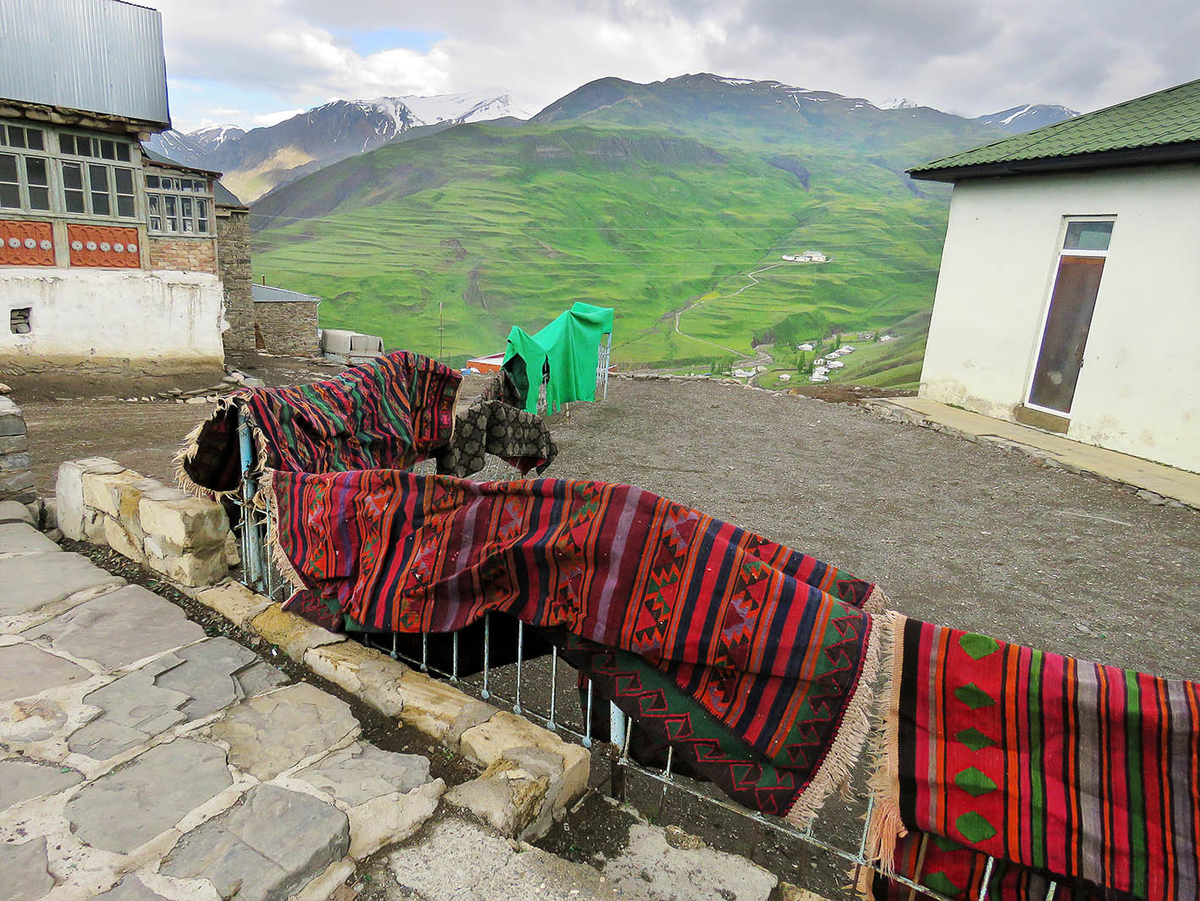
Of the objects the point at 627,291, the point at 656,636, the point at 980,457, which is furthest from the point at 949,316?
the point at 627,291

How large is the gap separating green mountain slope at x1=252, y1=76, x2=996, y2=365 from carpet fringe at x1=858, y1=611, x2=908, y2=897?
4510cm

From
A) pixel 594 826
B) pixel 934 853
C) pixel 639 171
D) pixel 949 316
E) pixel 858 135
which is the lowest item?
pixel 594 826

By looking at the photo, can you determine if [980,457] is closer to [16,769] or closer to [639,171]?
[16,769]

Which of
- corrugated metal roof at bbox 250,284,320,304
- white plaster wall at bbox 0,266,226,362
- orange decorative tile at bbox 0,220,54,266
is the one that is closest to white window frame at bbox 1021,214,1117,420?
white plaster wall at bbox 0,266,226,362

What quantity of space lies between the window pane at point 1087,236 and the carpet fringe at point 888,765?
9.61m

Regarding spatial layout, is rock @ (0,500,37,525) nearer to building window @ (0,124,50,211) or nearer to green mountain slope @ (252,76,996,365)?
building window @ (0,124,50,211)

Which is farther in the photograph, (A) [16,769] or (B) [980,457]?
(B) [980,457]

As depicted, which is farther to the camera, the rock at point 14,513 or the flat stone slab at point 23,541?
the rock at point 14,513

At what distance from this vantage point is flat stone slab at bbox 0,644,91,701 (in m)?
2.62

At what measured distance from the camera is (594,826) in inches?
86.0

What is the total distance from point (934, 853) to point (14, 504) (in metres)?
5.44

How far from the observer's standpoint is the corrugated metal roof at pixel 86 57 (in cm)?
1207

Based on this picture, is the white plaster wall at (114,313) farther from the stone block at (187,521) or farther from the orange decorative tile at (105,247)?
the stone block at (187,521)

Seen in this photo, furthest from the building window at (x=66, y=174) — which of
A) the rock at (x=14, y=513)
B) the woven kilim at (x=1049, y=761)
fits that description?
the woven kilim at (x=1049, y=761)
